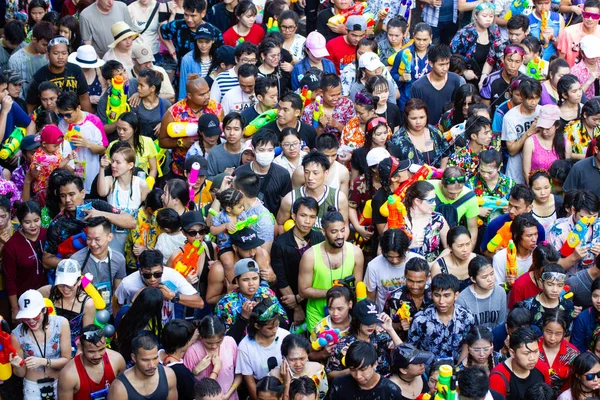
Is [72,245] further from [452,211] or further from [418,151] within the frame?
[418,151]

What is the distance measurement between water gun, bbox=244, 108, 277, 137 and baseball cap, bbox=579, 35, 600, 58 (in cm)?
331

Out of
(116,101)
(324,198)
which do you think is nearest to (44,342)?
(324,198)

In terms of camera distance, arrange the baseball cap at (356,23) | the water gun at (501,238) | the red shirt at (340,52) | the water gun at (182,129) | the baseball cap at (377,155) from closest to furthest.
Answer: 1. the water gun at (501,238)
2. the baseball cap at (377,155)
3. the water gun at (182,129)
4. the baseball cap at (356,23)
5. the red shirt at (340,52)

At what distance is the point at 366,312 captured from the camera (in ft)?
26.2

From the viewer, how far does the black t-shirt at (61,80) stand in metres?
11.0

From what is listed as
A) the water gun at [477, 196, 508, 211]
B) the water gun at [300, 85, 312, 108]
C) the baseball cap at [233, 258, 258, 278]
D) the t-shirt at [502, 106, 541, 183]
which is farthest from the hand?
the t-shirt at [502, 106, 541, 183]

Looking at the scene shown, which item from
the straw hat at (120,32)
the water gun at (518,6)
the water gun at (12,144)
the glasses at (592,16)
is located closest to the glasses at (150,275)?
the water gun at (12,144)

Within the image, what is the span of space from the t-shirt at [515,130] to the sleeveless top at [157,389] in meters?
4.36

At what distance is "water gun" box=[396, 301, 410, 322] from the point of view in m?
8.38

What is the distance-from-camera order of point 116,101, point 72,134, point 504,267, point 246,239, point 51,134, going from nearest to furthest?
point 246,239, point 504,267, point 51,134, point 72,134, point 116,101

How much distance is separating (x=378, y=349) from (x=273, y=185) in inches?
85.2

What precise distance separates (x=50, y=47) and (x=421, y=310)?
15.8 ft

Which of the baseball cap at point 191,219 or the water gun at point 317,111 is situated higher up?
the baseball cap at point 191,219

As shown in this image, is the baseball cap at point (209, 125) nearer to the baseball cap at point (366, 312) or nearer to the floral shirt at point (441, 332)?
the baseball cap at point (366, 312)
